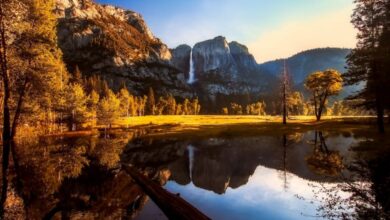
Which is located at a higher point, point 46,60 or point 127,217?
point 46,60

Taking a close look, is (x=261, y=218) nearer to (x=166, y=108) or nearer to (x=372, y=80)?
(x=372, y=80)

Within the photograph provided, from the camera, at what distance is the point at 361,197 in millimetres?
11922

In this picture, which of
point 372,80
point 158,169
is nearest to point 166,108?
point 372,80

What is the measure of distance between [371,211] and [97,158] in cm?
1924

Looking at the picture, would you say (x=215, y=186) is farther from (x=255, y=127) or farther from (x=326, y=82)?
(x=326, y=82)

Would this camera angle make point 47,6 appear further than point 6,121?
Yes

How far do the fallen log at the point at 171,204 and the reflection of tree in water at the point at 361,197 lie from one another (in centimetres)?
501

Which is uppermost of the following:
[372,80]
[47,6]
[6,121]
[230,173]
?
[47,6]

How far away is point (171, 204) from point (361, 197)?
7.76 m

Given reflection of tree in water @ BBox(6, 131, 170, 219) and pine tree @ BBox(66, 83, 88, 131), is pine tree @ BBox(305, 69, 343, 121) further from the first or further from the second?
reflection of tree in water @ BBox(6, 131, 170, 219)

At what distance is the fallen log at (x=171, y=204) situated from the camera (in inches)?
368

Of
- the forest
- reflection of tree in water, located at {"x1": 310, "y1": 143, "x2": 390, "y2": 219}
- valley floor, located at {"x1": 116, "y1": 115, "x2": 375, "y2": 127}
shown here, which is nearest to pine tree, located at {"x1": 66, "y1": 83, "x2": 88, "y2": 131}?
the forest

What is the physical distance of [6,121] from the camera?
25.1m

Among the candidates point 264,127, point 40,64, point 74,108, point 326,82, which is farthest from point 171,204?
point 326,82
